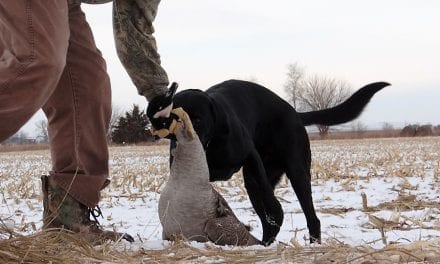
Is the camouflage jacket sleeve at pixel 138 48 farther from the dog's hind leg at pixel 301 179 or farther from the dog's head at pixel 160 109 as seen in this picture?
the dog's hind leg at pixel 301 179

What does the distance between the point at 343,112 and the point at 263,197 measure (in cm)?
117

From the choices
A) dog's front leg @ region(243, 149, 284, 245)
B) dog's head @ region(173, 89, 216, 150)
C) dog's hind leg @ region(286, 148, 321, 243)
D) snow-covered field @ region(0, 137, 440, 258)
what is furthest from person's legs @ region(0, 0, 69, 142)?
dog's hind leg @ region(286, 148, 321, 243)

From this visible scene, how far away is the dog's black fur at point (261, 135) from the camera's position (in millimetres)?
3754

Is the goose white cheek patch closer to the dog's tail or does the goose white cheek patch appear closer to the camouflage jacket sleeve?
the camouflage jacket sleeve

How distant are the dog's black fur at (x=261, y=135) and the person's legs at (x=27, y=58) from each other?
122 centimetres

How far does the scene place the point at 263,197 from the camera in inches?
156

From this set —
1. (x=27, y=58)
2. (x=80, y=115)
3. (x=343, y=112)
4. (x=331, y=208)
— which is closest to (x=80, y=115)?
(x=80, y=115)

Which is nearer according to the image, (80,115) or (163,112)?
(163,112)

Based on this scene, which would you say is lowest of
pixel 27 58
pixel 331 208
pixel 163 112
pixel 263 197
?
pixel 331 208

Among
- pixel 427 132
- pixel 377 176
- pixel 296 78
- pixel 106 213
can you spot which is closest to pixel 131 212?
pixel 106 213

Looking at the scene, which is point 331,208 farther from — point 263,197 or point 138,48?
point 138,48

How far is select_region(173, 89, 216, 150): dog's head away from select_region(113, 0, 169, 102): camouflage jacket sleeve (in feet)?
2.54

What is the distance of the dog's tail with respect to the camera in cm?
453

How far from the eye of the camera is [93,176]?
3.01m
